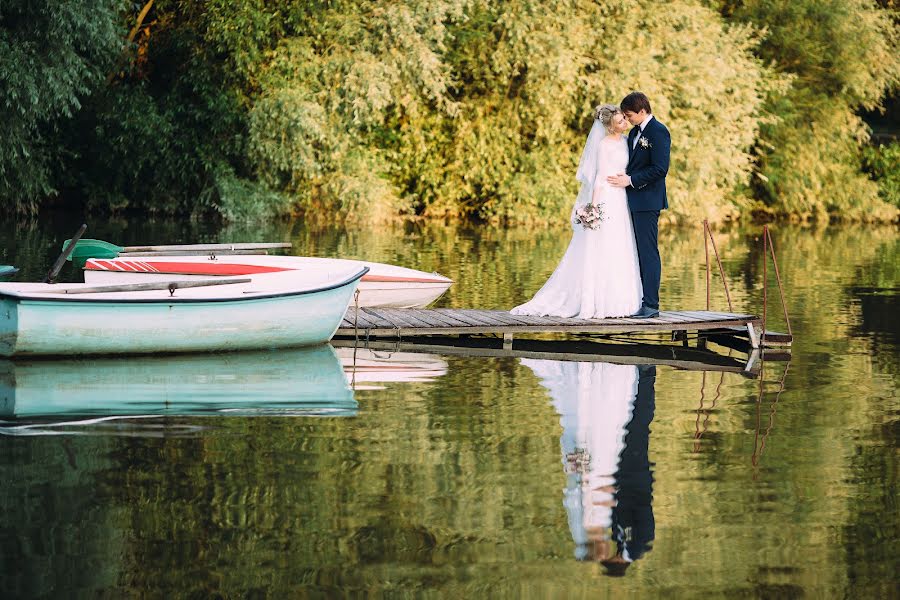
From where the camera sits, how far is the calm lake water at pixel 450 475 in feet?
19.0

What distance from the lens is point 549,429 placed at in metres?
8.81

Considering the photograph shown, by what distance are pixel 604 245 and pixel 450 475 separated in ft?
17.7

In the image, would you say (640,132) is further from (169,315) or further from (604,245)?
(169,315)

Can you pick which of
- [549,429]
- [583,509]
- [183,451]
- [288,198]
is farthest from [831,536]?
[288,198]

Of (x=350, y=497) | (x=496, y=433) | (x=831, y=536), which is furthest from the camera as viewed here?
(x=496, y=433)

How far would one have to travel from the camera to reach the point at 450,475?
750 cm

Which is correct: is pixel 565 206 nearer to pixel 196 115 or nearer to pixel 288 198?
pixel 288 198

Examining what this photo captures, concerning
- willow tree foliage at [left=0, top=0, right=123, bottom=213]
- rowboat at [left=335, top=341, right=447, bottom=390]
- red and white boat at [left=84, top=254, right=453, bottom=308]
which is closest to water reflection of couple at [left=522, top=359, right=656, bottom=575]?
rowboat at [left=335, top=341, right=447, bottom=390]

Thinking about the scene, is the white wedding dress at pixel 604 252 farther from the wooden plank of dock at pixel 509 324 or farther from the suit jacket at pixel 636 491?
the suit jacket at pixel 636 491

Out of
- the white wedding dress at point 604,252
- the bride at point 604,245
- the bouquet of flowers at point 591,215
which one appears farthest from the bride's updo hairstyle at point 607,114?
the bouquet of flowers at point 591,215

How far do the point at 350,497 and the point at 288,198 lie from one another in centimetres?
2640

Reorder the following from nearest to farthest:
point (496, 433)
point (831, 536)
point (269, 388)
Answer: point (831, 536)
point (496, 433)
point (269, 388)

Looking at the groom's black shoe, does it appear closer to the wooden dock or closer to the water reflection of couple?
the wooden dock

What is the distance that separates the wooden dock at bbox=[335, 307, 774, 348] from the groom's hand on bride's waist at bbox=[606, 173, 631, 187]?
1106 mm
